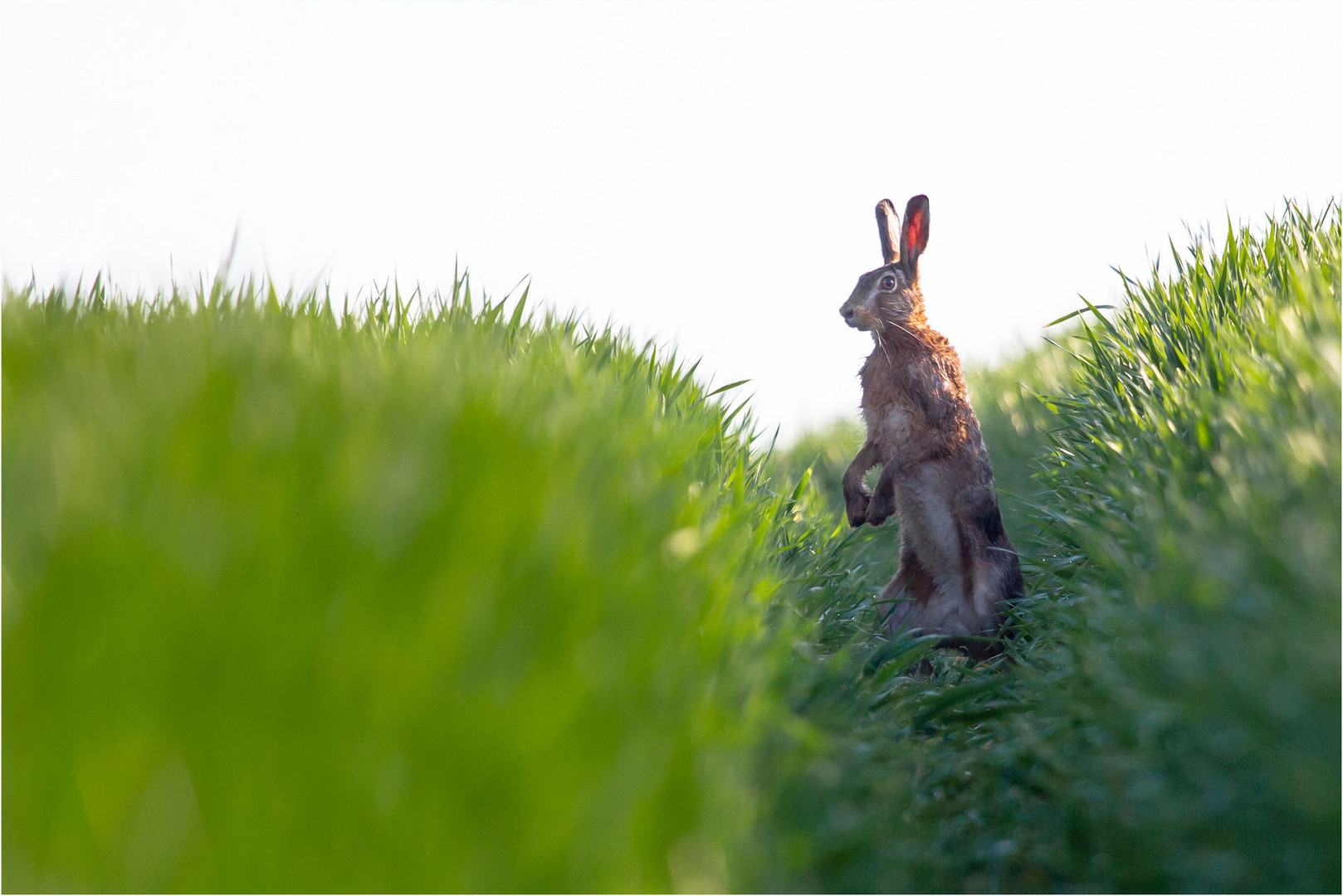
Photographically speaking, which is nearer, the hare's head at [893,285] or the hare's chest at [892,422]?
the hare's chest at [892,422]

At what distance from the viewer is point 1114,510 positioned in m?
3.06

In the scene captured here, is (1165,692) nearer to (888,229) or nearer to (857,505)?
(857,505)

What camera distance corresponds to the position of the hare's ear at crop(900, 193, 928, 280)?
14.3 ft

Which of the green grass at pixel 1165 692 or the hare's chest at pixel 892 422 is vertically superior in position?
the hare's chest at pixel 892 422

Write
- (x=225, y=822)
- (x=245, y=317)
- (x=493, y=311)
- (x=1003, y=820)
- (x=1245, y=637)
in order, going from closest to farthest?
1. (x=225, y=822)
2. (x=1245, y=637)
3. (x=1003, y=820)
4. (x=245, y=317)
5. (x=493, y=311)

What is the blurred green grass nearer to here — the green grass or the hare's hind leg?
the green grass

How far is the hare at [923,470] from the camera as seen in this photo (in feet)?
12.6

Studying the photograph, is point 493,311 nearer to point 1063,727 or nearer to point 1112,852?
point 1063,727

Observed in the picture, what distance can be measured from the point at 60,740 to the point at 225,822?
11.6 inches

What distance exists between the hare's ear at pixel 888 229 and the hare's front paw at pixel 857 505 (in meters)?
1.23

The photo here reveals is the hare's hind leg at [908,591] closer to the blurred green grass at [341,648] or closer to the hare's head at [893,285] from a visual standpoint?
the hare's head at [893,285]

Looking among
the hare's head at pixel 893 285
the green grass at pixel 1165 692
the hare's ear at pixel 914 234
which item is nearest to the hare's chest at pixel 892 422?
the hare's head at pixel 893 285

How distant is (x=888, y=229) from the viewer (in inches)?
180

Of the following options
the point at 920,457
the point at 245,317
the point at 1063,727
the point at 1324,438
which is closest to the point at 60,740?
the point at 245,317
